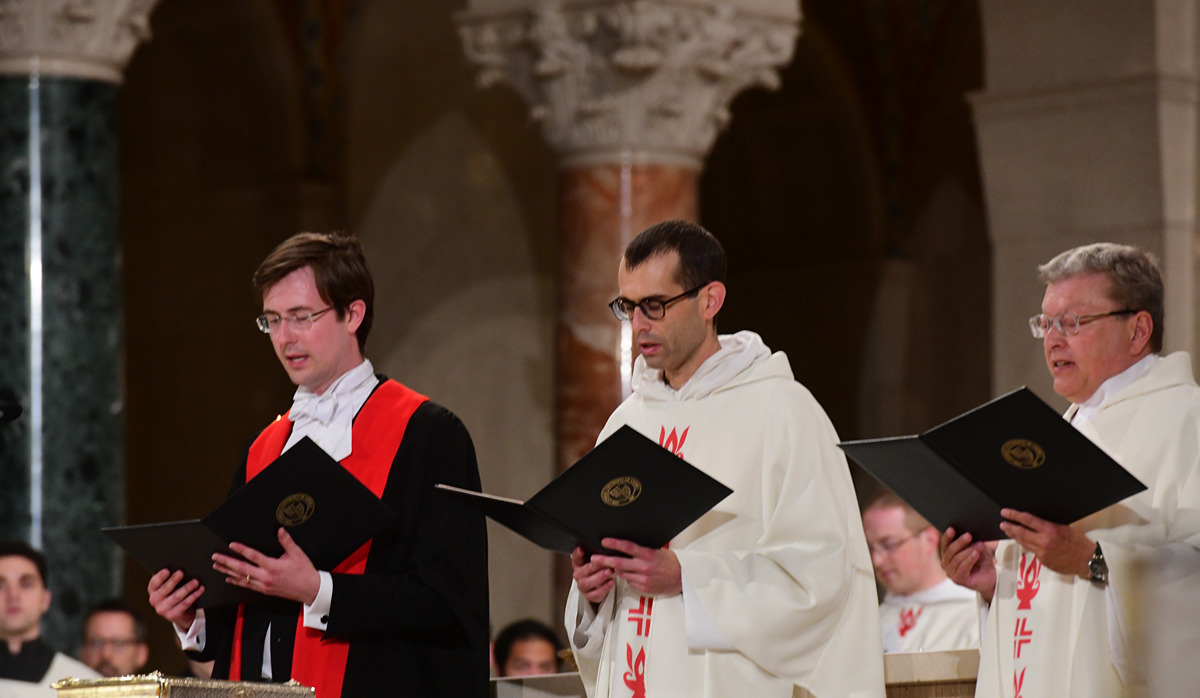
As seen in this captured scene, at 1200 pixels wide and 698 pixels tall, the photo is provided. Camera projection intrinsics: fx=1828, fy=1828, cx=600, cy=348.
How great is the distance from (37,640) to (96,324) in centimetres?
118

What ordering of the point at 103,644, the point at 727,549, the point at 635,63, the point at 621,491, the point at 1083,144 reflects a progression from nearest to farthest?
the point at 621,491 → the point at 727,549 → the point at 103,644 → the point at 635,63 → the point at 1083,144

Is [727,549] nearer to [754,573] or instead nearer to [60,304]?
[754,573]

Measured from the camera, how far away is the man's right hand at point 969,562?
3958 mm

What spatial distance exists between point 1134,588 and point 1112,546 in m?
0.10

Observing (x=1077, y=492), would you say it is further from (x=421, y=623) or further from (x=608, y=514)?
(x=421, y=623)

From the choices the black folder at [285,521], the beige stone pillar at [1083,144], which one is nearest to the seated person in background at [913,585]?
the beige stone pillar at [1083,144]

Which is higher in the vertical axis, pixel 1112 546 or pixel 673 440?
pixel 673 440

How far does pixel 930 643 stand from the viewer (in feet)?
23.4

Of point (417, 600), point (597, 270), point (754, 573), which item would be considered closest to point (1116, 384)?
point (754, 573)

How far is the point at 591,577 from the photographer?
12.3ft

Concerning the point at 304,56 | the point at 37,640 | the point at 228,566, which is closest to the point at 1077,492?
the point at 228,566

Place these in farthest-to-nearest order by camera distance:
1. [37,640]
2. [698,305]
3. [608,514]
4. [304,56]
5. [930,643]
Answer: [304,56]
[930,643]
[37,640]
[698,305]
[608,514]

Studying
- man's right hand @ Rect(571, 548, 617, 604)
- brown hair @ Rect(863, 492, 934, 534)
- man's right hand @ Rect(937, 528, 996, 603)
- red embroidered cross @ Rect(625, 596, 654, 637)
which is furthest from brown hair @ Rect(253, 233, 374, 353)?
brown hair @ Rect(863, 492, 934, 534)

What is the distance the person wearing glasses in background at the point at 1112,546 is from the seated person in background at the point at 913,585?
3.03 metres
